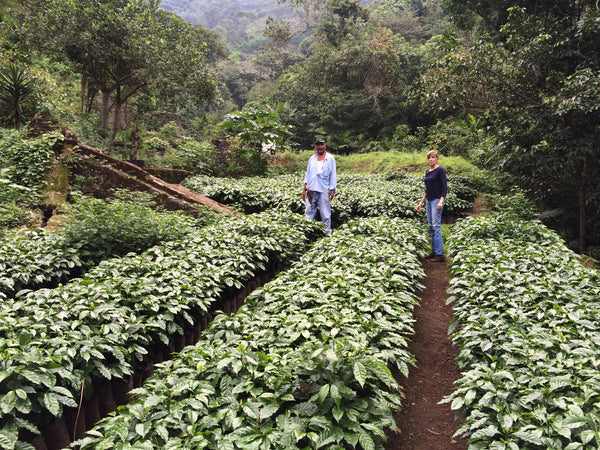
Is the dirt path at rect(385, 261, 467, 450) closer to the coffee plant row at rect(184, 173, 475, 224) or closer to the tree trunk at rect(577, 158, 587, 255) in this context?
the coffee plant row at rect(184, 173, 475, 224)

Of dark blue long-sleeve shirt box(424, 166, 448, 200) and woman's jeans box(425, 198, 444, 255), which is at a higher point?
dark blue long-sleeve shirt box(424, 166, 448, 200)

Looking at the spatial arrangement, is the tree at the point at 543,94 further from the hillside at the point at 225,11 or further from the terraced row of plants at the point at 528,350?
the hillside at the point at 225,11

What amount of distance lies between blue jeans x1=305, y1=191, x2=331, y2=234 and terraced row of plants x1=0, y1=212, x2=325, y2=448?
85.1 inches

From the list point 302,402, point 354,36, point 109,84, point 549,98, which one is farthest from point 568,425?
point 354,36

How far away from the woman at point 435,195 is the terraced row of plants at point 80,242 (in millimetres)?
4533

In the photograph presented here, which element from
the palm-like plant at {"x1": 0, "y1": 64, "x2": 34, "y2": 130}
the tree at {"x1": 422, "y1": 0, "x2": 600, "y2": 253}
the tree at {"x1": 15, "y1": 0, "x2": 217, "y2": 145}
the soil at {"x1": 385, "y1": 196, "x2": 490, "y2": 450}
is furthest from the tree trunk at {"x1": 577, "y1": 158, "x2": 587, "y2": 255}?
the palm-like plant at {"x1": 0, "y1": 64, "x2": 34, "y2": 130}

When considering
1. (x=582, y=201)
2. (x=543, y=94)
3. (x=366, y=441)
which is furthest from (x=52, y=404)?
(x=543, y=94)

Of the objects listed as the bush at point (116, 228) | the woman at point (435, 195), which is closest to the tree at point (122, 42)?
the bush at point (116, 228)

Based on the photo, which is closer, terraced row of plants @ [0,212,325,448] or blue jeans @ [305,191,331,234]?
terraced row of plants @ [0,212,325,448]

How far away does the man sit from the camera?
23.7 ft

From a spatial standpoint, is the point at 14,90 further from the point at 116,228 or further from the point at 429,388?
the point at 429,388

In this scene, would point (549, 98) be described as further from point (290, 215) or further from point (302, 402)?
point (302, 402)

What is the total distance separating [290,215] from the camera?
737cm

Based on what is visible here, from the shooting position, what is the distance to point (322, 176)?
7254 millimetres
